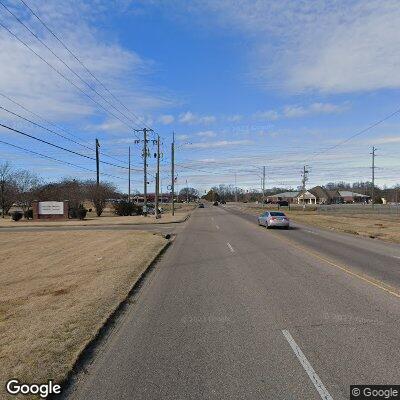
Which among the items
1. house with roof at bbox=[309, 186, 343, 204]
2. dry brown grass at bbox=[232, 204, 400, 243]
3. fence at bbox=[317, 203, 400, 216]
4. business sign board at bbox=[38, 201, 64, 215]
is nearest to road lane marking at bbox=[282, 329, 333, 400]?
dry brown grass at bbox=[232, 204, 400, 243]

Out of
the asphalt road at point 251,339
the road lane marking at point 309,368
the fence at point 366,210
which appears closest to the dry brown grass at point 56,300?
the asphalt road at point 251,339

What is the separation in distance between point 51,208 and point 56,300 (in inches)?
1864

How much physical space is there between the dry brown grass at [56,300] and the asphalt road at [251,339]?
0.48 m

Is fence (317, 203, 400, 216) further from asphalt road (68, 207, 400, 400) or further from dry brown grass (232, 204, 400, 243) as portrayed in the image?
asphalt road (68, 207, 400, 400)

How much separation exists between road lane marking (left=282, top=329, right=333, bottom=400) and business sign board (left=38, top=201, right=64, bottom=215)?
5096 centimetres

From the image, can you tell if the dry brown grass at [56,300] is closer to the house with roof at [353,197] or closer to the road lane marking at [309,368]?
the road lane marking at [309,368]

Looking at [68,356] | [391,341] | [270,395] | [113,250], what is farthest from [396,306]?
[113,250]

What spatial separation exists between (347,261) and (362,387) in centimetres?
1151

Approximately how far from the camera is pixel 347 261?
16.0 metres

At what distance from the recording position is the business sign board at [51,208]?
2164 inches

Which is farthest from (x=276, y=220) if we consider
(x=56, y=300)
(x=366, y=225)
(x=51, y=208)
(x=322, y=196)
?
(x=322, y=196)

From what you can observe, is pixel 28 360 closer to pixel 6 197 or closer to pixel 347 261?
pixel 347 261

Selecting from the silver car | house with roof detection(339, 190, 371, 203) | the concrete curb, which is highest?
house with roof detection(339, 190, 371, 203)

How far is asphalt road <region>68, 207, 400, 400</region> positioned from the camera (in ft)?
16.9
